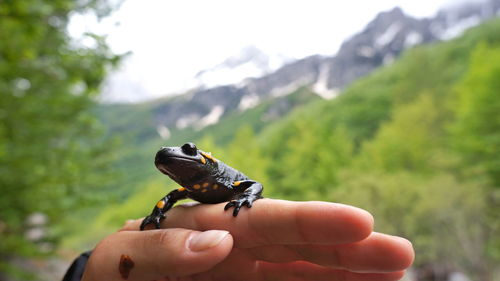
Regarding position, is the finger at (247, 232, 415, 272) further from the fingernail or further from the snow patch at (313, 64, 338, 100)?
the snow patch at (313, 64, 338, 100)

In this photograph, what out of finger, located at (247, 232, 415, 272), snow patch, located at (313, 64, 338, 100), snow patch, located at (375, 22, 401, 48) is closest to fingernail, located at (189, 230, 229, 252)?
finger, located at (247, 232, 415, 272)

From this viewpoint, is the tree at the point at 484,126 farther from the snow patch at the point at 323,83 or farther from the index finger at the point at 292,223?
the index finger at the point at 292,223

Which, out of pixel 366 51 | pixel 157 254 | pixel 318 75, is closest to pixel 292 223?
pixel 157 254

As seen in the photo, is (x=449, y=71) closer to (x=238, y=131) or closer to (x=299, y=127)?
(x=299, y=127)

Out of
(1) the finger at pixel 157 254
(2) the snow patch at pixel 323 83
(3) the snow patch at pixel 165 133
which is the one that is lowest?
(1) the finger at pixel 157 254

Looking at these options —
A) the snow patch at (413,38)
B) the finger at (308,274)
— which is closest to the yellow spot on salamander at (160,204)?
the finger at (308,274)

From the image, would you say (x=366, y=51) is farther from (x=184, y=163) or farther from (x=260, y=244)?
(x=260, y=244)
